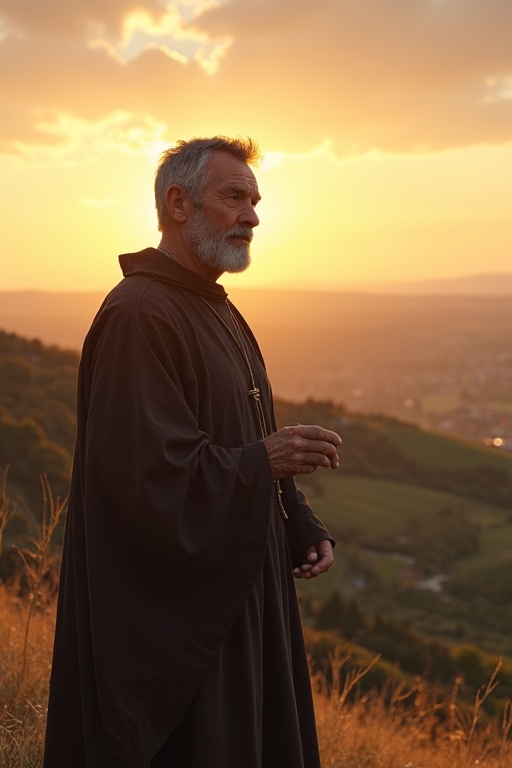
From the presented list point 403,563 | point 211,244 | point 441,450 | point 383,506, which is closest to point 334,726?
point 211,244

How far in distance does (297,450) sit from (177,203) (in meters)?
0.90

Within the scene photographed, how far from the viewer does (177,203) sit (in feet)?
8.81

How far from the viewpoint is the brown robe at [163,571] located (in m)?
2.22

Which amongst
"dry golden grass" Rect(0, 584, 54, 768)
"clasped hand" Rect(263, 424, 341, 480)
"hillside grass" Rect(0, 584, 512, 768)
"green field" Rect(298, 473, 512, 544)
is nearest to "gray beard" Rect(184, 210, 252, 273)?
"clasped hand" Rect(263, 424, 341, 480)

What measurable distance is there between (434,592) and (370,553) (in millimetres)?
4101

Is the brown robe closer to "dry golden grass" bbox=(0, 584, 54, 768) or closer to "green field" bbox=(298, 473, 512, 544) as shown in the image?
"dry golden grass" bbox=(0, 584, 54, 768)

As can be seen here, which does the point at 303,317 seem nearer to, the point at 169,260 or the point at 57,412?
the point at 57,412

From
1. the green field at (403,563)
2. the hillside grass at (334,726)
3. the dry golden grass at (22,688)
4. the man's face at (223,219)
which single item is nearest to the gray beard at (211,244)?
the man's face at (223,219)

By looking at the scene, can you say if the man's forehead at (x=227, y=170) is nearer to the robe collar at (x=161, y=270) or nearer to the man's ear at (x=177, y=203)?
the man's ear at (x=177, y=203)

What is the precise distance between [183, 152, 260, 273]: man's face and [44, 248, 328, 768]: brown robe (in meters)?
0.22

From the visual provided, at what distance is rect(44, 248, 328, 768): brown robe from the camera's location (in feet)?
7.29

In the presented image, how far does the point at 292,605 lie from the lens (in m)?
2.75

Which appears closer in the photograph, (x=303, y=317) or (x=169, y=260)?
(x=169, y=260)

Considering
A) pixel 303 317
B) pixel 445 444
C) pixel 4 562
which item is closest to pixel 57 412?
pixel 4 562
